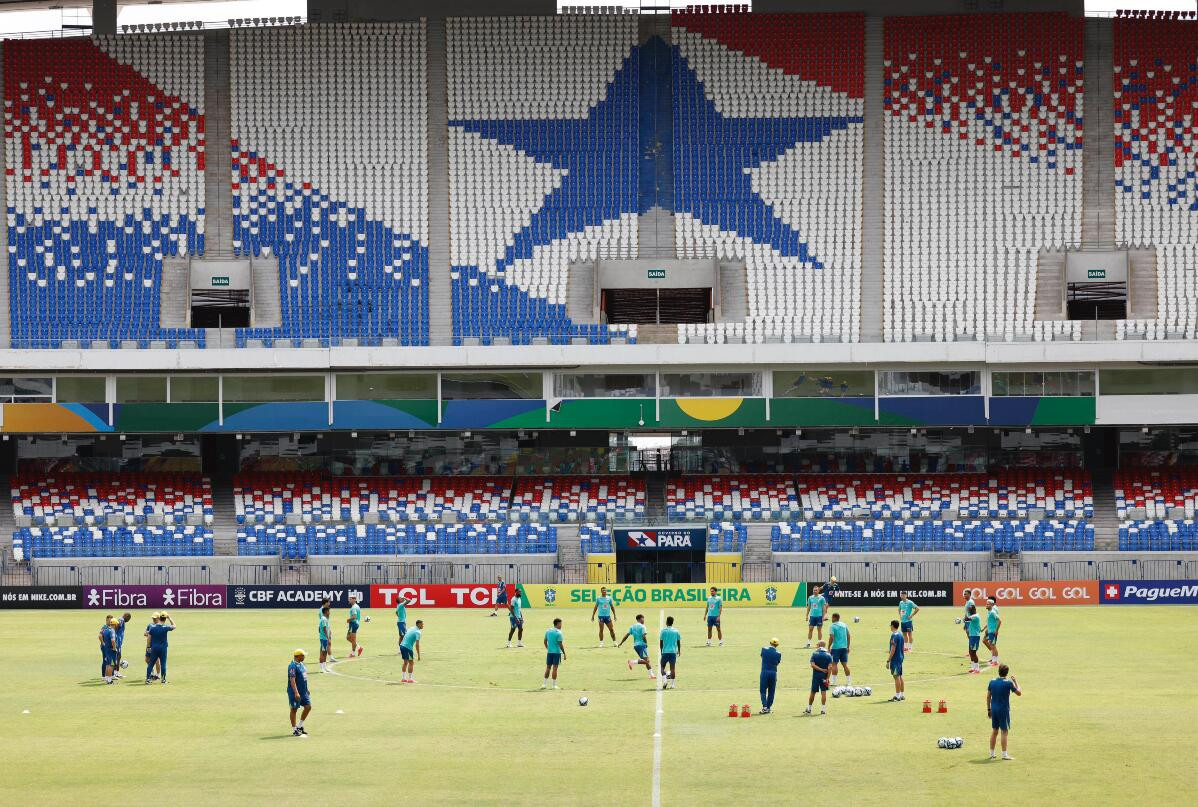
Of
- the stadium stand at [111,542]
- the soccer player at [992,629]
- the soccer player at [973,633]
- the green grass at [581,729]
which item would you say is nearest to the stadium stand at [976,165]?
the green grass at [581,729]

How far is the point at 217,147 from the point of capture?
62.9 m

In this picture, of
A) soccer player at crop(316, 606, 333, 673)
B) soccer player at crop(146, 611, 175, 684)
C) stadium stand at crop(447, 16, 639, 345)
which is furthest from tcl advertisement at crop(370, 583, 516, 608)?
soccer player at crop(146, 611, 175, 684)

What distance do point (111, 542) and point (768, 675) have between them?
37635mm

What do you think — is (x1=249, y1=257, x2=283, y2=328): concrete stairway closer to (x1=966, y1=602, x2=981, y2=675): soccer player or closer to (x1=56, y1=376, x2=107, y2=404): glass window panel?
(x1=56, y1=376, x2=107, y2=404): glass window panel

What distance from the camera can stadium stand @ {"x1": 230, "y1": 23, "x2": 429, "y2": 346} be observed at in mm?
61531

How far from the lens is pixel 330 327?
6094cm

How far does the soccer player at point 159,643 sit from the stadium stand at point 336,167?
2966 cm

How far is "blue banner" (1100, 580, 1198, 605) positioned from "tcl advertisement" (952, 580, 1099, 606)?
515 mm

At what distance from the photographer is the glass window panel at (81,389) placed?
60781mm

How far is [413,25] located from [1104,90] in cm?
3006

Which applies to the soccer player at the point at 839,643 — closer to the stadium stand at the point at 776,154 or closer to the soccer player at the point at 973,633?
the soccer player at the point at 973,633

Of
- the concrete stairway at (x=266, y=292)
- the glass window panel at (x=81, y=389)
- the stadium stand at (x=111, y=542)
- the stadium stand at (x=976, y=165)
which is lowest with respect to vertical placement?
the stadium stand at (x=111, y=542)

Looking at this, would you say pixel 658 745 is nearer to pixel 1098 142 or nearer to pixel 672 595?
pixel 672 595

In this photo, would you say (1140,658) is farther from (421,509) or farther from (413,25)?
(413,25)
